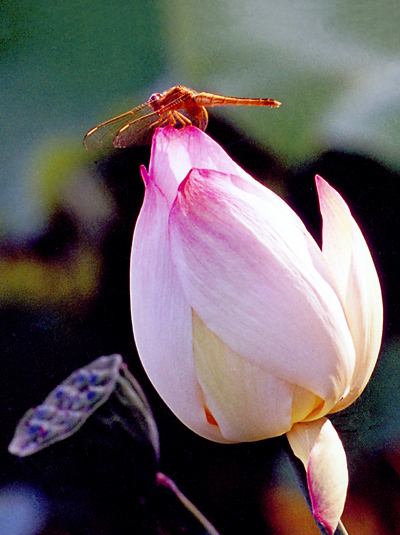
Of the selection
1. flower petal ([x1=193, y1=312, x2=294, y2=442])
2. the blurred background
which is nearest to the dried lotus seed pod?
the blurred background

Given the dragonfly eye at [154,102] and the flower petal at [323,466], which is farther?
the dragonfly eye at [154,102]

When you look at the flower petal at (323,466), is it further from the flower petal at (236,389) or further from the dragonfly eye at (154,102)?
the dragonfly eye at (154,102)

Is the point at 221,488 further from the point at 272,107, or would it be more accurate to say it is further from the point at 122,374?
the point at 272,107

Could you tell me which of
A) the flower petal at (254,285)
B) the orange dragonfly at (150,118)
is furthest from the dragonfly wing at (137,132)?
the flower petal at (254,285)

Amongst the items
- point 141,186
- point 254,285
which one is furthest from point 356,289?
point 141,186

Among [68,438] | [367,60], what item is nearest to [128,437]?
[68,438]

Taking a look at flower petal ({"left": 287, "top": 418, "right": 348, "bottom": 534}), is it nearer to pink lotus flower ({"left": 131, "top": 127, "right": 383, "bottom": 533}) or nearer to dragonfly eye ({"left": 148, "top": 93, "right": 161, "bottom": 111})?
pink lotus flower ({"left": 131, "top": 127, "right": 383, "bottom": 533})
